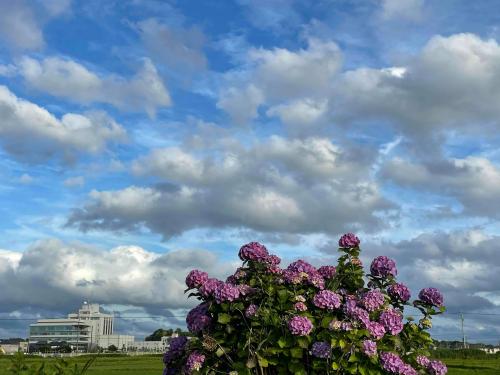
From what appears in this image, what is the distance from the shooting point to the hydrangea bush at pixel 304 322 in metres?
6.96

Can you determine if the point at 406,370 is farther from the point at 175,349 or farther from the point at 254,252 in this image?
the point at 175,349

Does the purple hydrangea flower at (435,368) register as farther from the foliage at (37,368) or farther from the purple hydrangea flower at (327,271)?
the foliage at (37,368)

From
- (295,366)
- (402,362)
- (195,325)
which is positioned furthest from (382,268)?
(195,325)

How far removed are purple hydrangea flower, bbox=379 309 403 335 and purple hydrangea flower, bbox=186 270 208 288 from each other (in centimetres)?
213

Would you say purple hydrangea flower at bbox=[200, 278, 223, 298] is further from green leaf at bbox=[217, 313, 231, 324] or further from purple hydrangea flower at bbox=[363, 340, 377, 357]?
purple hydrangea flower at bbox=[363, 340, 377, 357]

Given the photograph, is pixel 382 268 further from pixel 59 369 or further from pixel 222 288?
pixel 59 369

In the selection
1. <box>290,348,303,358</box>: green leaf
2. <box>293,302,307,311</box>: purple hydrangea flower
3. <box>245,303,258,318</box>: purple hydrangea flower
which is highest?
<box>293,302,307,311</box>: purple hydrangea flower

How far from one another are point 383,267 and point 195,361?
8.50 ft

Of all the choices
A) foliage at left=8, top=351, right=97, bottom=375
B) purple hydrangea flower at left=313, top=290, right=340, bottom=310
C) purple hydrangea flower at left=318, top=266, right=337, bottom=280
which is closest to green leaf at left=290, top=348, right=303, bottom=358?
purple hydrangea flower at left=313, top=290, right=340, bottom=310

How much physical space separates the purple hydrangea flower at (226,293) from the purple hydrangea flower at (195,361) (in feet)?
2.16

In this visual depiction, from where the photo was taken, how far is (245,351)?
23.3 ft

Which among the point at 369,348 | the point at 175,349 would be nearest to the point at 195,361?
the point at 175,349

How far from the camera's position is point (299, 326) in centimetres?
683

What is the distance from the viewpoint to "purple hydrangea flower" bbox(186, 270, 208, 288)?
746 cm
